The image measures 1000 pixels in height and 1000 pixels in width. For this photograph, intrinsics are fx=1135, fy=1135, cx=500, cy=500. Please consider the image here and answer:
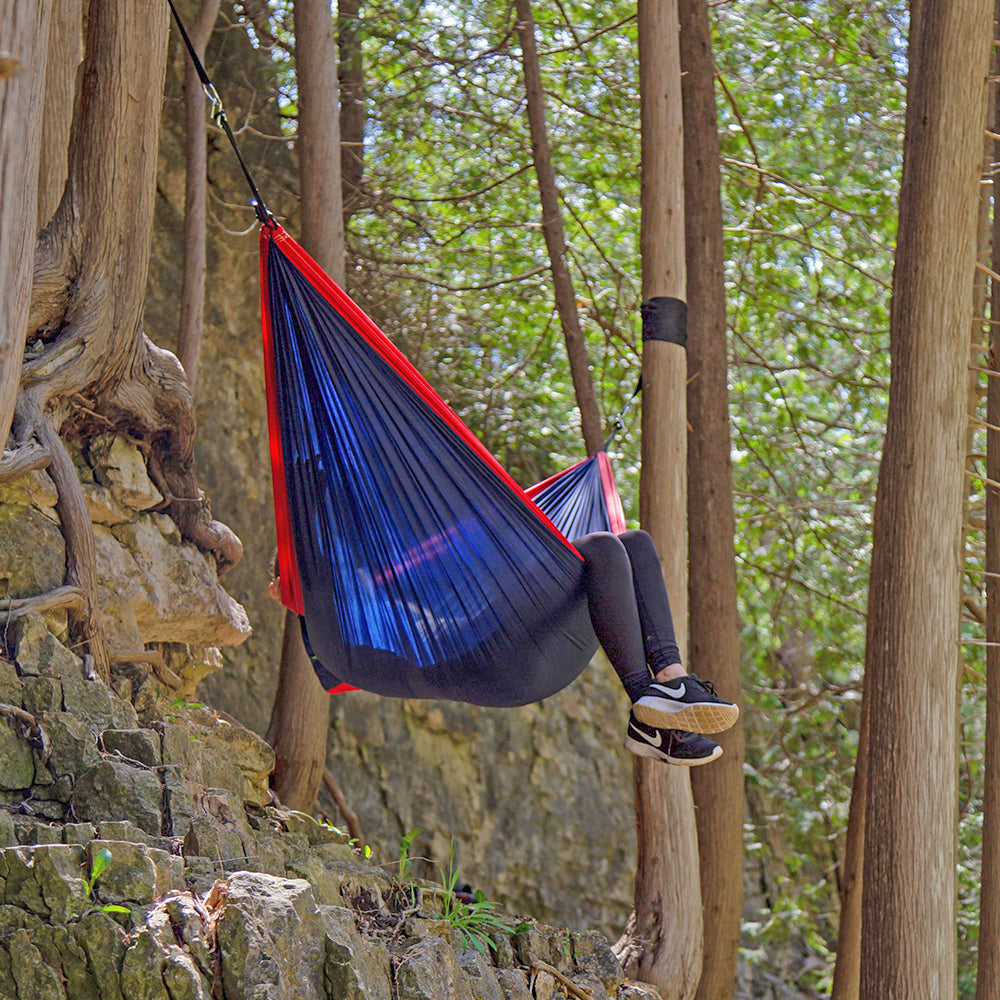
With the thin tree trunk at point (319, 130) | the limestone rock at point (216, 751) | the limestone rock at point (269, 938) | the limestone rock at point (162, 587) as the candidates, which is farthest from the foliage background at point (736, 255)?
the limestone rock at point (269, 938)

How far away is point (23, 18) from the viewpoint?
49.2 inches

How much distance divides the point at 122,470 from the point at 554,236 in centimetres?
167

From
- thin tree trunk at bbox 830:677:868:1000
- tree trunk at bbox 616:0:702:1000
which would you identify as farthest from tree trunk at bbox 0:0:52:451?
thin tree trunk at bbox 830:677:868:1000

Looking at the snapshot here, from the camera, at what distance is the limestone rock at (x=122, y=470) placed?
2.60m

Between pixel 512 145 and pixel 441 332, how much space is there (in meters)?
0.85

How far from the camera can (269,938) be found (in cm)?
155

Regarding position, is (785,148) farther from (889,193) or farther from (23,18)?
(23,18)

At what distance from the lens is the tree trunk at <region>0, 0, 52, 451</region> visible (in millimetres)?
1249

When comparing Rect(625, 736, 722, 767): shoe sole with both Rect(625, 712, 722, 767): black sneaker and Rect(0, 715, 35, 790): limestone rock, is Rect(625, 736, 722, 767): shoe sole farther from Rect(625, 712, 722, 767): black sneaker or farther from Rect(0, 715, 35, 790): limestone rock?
Rect(0, 715, 35, 790): limestone rock

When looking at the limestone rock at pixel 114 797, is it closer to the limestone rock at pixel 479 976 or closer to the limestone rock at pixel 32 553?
the limestone rock at pixel 32 553

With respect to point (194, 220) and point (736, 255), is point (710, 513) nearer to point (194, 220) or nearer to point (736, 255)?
point (736, 255)

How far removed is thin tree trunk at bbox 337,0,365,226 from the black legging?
2.72 m

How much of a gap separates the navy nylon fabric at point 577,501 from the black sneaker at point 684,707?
72cm

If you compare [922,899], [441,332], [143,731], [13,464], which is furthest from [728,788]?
[441,332]
